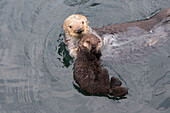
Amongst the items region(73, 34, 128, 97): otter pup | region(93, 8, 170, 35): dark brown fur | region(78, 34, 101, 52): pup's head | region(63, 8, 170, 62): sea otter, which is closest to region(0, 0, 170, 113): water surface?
region(63, 8, 170, 62): sea otter

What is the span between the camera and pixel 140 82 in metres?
4.42

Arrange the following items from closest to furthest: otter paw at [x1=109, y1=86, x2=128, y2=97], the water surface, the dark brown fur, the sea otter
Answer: otter paw at [x1=109, y1=86, x2=128, y2=97]
the water surface
the sea otter
the dark brown fur

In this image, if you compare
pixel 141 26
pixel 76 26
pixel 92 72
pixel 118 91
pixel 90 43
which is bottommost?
pixel 118 91

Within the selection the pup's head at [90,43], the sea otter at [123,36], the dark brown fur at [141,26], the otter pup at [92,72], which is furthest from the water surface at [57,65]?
the pup's head at [90,43]

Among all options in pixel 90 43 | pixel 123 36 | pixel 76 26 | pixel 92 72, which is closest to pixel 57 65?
pixel 76 26

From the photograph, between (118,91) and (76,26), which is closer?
(118,91)

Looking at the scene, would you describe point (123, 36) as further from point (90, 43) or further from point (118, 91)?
point (90, 43)

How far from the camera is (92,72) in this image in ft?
12.0

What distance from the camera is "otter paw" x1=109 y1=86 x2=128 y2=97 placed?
12.6 ft

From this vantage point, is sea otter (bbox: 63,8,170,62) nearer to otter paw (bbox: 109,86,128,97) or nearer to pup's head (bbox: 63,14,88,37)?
pup's head (bbox: 63,14,88,37)

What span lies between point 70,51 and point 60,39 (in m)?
0.69

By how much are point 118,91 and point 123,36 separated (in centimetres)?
171

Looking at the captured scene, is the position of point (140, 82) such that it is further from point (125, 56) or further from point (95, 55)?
point (95, 55)

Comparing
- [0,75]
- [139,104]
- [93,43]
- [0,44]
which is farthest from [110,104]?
[0,44]
